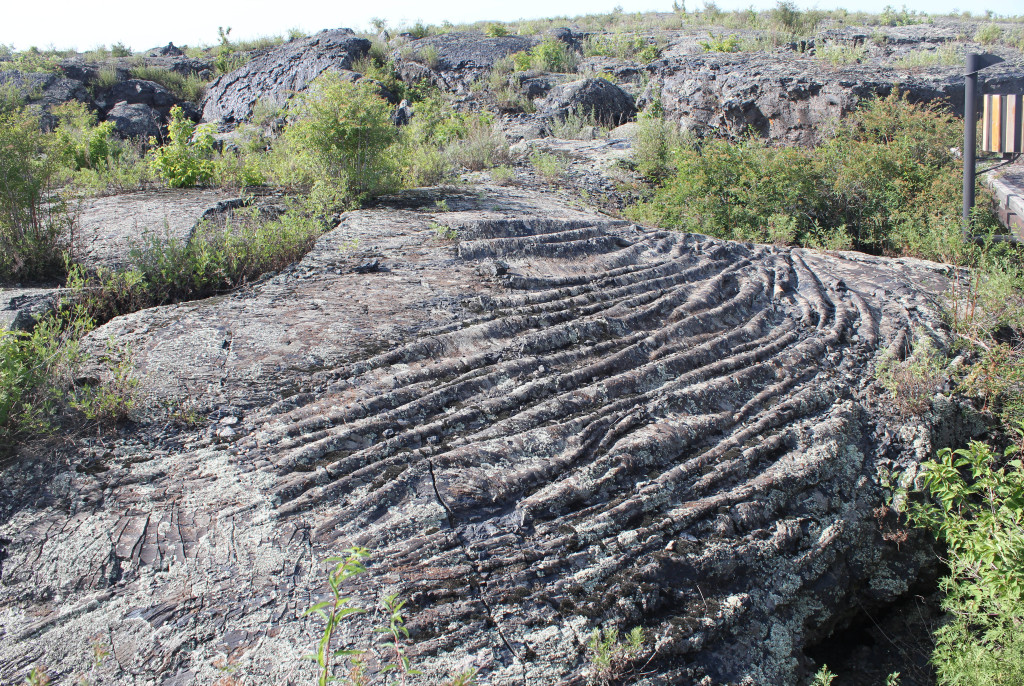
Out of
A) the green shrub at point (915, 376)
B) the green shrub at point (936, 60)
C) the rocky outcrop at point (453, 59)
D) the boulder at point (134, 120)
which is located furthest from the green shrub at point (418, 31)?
the green shrub at point (915, 376)

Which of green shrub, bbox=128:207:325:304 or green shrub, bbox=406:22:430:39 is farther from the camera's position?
green shrub, bbox=406:22:430:39

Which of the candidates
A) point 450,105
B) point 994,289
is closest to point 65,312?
point 994,289

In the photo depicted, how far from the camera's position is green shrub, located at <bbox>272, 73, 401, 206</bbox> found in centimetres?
601

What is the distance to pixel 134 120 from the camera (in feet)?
46.5

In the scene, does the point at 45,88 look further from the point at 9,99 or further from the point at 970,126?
the point at 970,126

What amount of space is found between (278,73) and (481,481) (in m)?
15.1

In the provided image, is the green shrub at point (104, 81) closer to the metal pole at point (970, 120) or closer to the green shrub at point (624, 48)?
the green shrub at point (624, 48)

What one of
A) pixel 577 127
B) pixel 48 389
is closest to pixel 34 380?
pixel 48 389

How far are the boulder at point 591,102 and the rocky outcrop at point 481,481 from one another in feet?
27.1

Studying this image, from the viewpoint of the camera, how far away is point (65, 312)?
3.56 metres

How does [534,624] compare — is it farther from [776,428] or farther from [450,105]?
[450,105]

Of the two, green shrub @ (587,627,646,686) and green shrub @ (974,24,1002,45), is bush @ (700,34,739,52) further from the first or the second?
green shrub @ (587,627,646,686)

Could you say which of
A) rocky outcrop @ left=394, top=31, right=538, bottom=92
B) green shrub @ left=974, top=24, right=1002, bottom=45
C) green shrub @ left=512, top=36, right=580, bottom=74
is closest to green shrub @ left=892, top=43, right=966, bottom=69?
green shrub @ left=974, top=24, right=1002, bottom=45

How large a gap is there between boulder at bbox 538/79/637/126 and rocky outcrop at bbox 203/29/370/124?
17.1 ft
